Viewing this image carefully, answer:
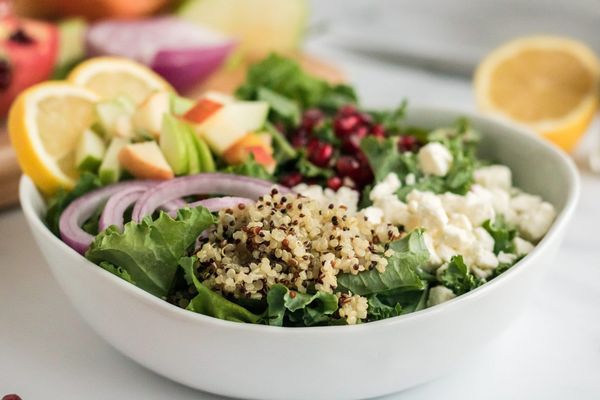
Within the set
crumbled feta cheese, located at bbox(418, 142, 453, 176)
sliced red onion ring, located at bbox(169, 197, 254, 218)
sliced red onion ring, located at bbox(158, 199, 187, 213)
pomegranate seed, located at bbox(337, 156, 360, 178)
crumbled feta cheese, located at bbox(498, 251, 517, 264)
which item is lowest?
sliced red onion ring, located at bbox(158, 199, 187, 213)

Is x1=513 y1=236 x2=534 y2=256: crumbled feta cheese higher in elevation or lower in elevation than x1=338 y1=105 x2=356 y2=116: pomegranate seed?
lower

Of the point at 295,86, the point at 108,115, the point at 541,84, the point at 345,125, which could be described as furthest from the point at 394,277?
the point at 541,84

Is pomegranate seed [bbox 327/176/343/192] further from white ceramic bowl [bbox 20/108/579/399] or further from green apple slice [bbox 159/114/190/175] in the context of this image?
white ceramic bowl [bbox 20/108/579/399]

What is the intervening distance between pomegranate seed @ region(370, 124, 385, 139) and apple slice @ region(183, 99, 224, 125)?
480 millimetres

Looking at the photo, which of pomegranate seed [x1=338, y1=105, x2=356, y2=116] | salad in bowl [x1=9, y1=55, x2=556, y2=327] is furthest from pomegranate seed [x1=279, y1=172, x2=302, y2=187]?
pomegranate seed [x1=338, y1=105, x2=356, y2=116]

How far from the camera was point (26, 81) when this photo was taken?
2.46 meters

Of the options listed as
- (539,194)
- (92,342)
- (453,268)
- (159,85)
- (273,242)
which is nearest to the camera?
(273,242)

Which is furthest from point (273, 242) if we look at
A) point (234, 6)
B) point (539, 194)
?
point (234, 6)

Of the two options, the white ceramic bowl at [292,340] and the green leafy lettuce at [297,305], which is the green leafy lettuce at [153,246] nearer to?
the white ceramic bowl at [292,340]

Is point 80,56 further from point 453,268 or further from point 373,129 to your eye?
point 453,268

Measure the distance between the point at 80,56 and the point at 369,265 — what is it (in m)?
2.13

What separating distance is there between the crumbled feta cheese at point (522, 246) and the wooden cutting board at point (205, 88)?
5.26 ft

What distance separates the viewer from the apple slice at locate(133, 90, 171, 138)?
1.67 m

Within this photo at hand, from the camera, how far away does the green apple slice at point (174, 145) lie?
156 cm
